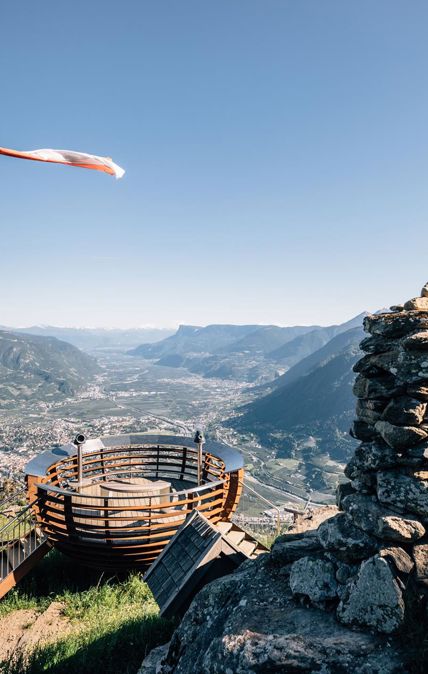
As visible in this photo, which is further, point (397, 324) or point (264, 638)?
point (397, 324)

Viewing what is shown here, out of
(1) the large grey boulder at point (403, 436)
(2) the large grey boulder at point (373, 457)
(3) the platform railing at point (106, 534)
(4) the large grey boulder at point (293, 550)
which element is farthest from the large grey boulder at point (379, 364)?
(3) the platform railing at point (106, 534)

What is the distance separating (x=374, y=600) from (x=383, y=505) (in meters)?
1.23

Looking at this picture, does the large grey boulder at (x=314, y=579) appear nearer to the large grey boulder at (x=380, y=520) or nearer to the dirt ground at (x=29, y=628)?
the large grey boulder at (x=380, y=520)

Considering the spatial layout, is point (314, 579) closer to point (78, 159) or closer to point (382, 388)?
point (382, 388)

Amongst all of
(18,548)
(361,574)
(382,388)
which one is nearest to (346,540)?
(361,574)

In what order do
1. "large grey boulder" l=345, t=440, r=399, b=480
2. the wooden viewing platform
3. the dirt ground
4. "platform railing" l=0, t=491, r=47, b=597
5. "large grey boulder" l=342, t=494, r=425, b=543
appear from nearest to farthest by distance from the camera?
"large grey boulder" l=342, t=494, r=425, b=543 → "large grey boulder" l=345, t=440, r=399, b=480 → the dirt ground → the wooden viewing platform → "platform railing" l=0, t=491, r=47, b=597

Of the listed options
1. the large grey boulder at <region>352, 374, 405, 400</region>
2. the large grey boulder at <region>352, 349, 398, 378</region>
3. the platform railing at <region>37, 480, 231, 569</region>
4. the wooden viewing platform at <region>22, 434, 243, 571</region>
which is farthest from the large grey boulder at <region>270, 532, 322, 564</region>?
the platform railing at <region>37, 480, 231, 569</region>

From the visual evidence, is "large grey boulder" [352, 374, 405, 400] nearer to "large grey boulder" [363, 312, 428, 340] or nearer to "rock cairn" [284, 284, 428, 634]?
"rock cairn" [284, 284, 428, 634]

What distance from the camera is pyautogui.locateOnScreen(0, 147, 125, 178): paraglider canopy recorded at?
894cm

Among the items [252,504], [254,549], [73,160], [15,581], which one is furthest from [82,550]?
[252,504]

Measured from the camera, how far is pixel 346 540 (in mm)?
5203

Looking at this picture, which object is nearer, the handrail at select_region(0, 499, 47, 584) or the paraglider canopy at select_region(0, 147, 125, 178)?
the paraglider canopy at select_region(0, 147, 125, 178)

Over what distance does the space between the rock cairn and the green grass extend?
3652 mm

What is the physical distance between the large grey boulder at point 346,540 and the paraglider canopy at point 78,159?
344 inches
